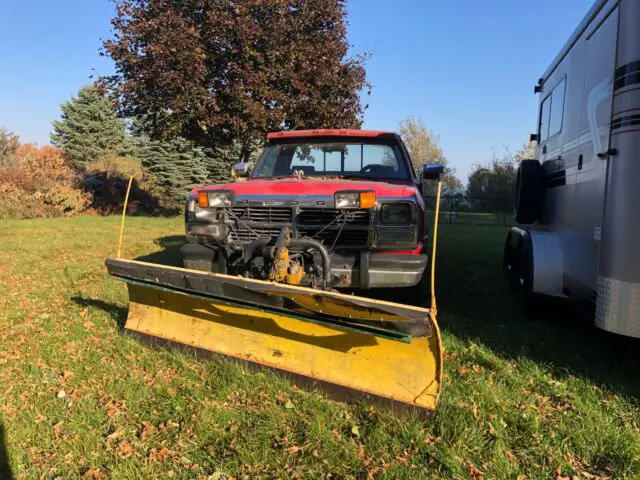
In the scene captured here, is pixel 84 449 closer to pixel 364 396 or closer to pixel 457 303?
pixel 364 396

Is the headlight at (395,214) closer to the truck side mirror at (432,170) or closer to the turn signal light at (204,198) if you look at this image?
the truck side mirror at (432,170)

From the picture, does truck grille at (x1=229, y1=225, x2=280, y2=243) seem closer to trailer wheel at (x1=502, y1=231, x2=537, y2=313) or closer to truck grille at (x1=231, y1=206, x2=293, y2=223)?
truck grille at (x1=231, y1=206, x2=293, y2=223)

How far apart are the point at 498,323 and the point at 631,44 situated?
283cm

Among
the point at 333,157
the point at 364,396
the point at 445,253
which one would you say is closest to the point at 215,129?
the point at 445,253

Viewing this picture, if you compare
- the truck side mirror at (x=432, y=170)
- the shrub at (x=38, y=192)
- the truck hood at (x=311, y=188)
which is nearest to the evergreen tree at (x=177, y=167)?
the shrub at (x=38, y=192)

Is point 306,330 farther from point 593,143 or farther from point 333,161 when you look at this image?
point 593,143

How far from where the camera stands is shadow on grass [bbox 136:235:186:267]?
825 cm

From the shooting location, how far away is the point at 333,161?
17.2 feet

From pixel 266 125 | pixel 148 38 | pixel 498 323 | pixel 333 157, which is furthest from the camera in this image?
pixel 266 125

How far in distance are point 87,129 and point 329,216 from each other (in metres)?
37.9

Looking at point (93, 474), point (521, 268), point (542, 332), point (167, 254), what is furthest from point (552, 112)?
point (167, 254)

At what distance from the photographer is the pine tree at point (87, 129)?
35.8m

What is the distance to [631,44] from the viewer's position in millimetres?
3135

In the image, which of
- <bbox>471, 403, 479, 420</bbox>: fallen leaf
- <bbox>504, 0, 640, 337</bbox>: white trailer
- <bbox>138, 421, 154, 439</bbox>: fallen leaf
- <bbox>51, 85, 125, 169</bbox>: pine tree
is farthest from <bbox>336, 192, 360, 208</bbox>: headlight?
<bbox>51, 85, 125, 169</bbox>: pine tree
